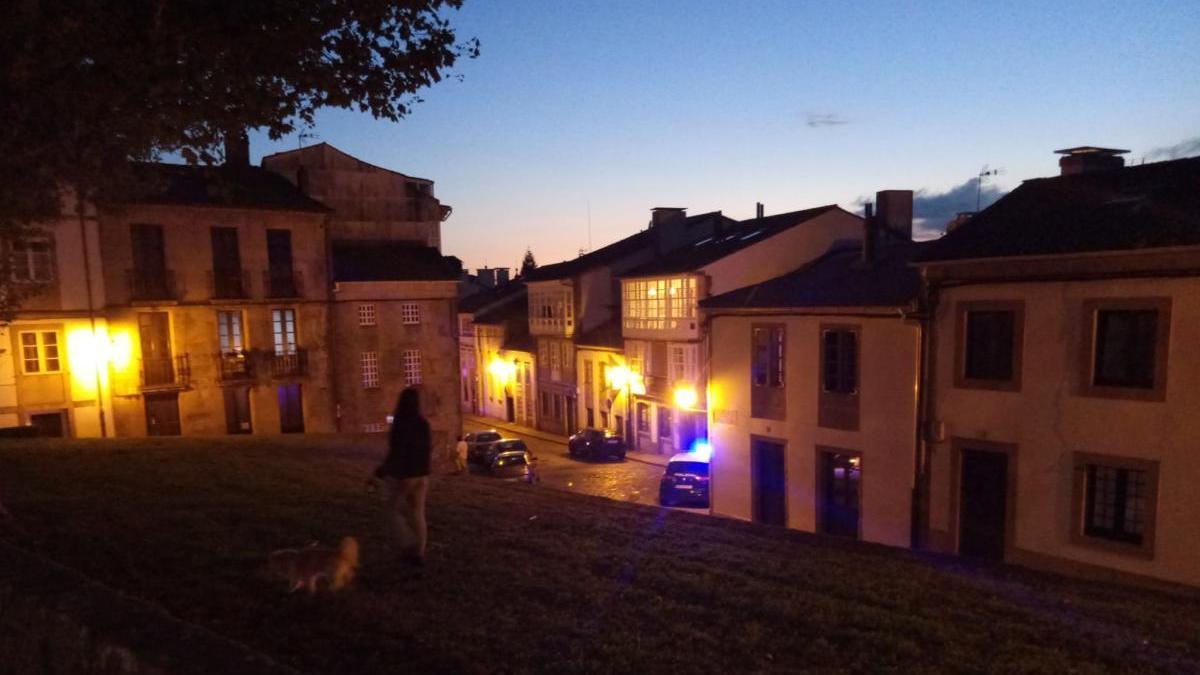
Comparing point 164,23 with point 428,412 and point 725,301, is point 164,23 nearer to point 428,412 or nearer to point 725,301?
point 725,301

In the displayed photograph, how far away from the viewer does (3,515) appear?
8.15 metres

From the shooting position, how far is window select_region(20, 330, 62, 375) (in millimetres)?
23391

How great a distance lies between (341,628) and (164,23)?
7452 millimetres

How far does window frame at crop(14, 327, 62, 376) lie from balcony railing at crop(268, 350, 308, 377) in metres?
6.97

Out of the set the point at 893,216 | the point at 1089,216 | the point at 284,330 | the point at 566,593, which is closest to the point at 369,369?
the point at 284,330

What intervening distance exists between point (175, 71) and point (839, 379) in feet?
54.2

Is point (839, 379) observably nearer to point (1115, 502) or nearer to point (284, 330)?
point (1115, 502)

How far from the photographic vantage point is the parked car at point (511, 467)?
2681 centimetres

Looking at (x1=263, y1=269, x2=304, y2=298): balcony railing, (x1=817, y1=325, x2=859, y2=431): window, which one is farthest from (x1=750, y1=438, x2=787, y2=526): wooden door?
(x1=263, y1=269, x2=304, y2=298): balcony railing

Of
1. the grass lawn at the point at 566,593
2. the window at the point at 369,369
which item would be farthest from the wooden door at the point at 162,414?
the grass lawn at the point at 566,593

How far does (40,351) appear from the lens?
931 inches

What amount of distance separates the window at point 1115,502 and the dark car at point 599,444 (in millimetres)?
21583

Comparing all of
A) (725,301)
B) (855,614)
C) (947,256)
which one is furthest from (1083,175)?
(855,614)

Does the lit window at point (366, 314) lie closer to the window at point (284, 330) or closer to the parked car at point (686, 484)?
the window at point (284, 330)
